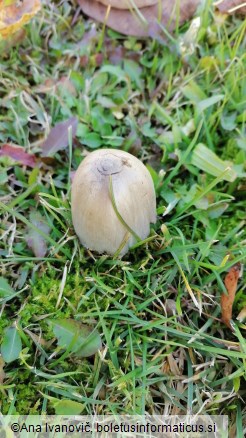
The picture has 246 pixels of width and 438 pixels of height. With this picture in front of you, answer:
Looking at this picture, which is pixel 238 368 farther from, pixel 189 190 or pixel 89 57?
pixel 89 57

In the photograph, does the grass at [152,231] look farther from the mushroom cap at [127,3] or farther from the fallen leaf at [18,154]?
the mushroom cap at [127,3]

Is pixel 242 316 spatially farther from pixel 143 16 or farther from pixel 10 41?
pixel 10 41

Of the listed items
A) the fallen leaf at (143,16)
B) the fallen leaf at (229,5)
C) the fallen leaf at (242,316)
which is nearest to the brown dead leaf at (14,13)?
the fallen leaf at (143,16)

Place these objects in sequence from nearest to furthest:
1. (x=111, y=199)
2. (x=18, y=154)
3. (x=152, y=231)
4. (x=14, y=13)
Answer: (x=111, y=199)
(x=152, y=231)
(x=18, y=154)
(x=14, y=13)

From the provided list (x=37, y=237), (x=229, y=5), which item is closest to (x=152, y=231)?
(x=37, y=237)

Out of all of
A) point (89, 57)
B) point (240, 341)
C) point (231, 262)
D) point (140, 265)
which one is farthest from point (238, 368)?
point (89, 57)

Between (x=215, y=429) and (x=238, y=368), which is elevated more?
(x=238, y=368)
